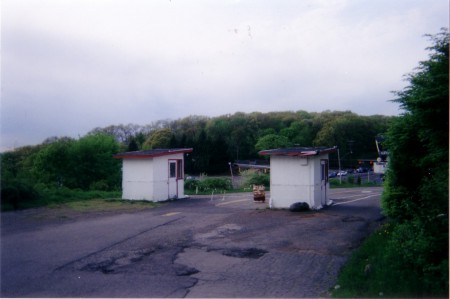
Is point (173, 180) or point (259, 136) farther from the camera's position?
point (259, 136)

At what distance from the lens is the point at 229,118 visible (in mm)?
73312

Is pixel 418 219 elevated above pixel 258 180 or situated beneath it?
elevated above

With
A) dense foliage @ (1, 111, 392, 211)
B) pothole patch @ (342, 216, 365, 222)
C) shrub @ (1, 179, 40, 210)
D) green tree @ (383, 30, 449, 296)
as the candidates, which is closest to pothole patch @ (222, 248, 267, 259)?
green tree @ (383, 30, 449, 296)

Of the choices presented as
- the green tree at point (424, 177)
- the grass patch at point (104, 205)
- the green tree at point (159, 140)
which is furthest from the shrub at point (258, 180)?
the green tree at point (159, 140)

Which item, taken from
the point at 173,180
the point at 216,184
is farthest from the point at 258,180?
the point at 173,180

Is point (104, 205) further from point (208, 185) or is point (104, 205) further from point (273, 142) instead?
point (273, 142)

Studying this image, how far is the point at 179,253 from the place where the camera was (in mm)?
9508

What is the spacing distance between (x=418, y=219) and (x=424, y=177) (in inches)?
106

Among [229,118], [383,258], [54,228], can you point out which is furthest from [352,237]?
[229,118]

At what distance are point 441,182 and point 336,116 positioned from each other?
201 feet

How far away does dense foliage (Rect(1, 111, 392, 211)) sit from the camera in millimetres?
32000

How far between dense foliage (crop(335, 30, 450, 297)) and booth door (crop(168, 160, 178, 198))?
39.9ft

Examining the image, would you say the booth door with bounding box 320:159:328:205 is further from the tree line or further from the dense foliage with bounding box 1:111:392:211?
the tree line

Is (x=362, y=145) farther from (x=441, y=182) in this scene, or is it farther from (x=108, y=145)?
(x=441, y=182)
